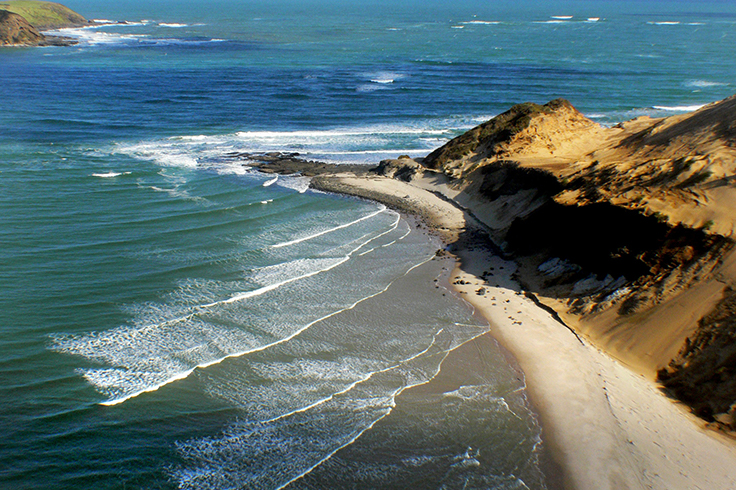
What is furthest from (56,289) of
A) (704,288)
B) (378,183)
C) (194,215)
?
(704,288)

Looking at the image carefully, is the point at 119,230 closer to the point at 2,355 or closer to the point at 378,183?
the point at 2,355

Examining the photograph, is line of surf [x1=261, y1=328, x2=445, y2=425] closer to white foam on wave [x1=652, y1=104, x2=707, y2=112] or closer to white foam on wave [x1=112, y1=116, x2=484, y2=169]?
white foam on wave [x1=112, y1=116, x2=484, y2=169]

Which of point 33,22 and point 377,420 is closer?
point 377,420

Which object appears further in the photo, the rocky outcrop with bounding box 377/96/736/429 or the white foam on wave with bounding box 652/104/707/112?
the white foam on wave with bounding box 652/104/707/112

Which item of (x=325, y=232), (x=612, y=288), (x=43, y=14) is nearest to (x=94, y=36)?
(x=43, y=14)

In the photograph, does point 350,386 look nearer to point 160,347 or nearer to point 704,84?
point 160,347

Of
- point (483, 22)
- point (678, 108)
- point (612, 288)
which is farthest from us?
point (483, 22)

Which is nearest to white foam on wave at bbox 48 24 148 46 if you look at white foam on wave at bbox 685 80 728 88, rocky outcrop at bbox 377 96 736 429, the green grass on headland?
the green grass on headland

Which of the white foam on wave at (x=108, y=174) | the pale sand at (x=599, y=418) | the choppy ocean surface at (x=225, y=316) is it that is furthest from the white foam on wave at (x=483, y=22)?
the pale sand at (x=599, y=418)
